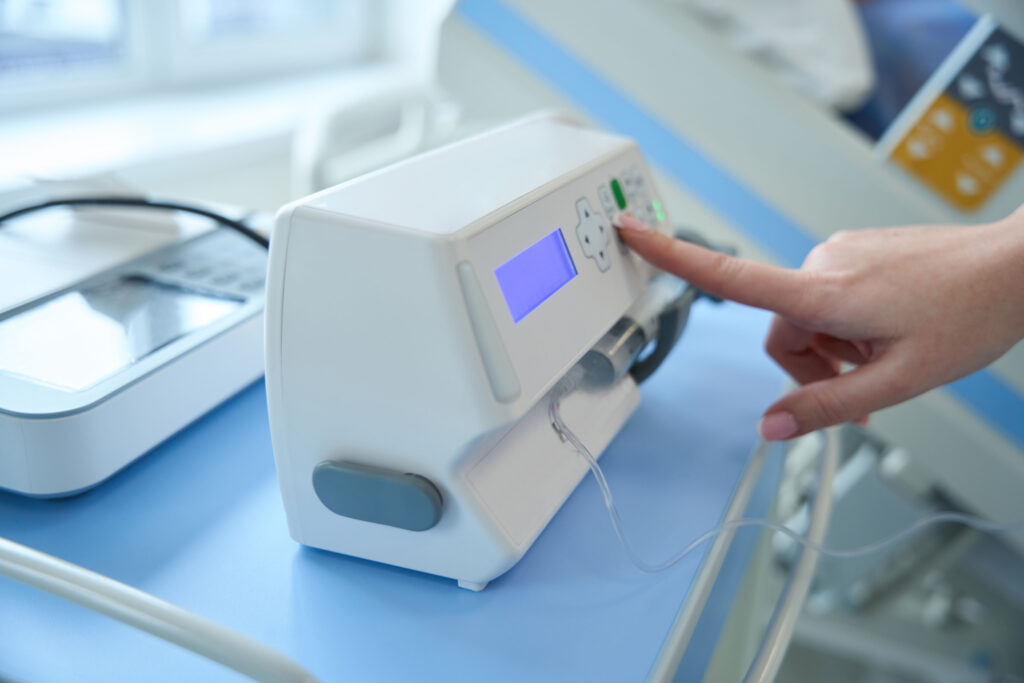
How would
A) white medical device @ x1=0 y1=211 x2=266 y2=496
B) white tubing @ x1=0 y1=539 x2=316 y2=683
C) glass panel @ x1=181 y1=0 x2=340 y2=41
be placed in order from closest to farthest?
white tubing @ x1=0 y1=539 x2=316 y2=683
white medical device @ x1=0 y1=211 x2=266 y2=496
glass panel @ x1=181 y1=0 x2=340 y2=41

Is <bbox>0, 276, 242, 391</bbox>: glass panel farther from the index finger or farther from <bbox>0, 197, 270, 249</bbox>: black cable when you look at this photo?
the index finger

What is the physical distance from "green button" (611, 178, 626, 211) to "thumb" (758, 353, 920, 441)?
21cm

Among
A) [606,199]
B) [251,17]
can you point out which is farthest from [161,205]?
[251,17]

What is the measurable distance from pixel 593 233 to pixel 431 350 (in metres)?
0.19

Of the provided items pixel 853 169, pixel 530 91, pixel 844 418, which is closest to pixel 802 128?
pixel 853 169

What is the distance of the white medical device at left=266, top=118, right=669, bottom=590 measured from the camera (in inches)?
17.1

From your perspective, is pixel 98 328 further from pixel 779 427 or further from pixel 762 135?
pixel 762 135

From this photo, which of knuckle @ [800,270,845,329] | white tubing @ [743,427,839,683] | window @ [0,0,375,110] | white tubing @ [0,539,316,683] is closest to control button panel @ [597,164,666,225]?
knuckle @ [800,270,845,329]

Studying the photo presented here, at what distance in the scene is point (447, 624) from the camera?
1.59 ft

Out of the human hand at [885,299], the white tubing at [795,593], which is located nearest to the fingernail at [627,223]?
the human hand at [885,299]

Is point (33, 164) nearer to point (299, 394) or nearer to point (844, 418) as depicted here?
point (299, 394)

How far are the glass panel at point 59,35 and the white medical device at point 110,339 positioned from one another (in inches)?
36.8

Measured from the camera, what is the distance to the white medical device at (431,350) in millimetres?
434

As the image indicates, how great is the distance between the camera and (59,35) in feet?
5.11
